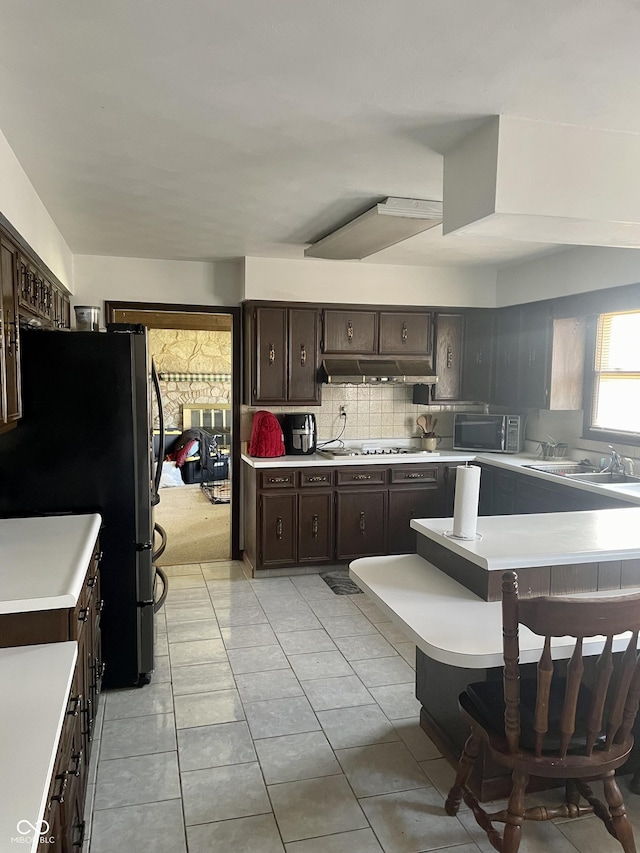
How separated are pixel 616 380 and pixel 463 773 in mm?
3188

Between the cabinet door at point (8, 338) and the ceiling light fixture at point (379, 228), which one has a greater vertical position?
the ceiling light fixture at point (379, 228)

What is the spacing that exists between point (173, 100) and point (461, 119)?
1.00 meters

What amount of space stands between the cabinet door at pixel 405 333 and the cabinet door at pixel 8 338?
3.27 meters

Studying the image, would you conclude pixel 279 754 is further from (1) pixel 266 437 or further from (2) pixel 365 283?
(2) pixel 365 283

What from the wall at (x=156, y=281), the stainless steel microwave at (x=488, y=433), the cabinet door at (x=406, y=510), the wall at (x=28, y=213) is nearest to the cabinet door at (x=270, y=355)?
the wall at (x=156, y=281)

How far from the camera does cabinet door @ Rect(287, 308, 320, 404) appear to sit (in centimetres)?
515

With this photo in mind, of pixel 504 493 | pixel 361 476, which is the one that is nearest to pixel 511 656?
pixel 504 493

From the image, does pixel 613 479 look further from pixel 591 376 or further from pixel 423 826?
pixel 423 826

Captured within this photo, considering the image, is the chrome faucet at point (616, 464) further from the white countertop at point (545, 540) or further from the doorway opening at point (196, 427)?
the doorway opening at point (196, 427)

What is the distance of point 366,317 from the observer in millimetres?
5332

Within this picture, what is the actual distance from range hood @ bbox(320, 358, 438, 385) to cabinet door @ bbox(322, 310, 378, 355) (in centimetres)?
10

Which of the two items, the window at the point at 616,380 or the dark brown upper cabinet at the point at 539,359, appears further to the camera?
the dark brown upper cabinet at the point at 539,359

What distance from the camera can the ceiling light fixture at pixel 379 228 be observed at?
3.35 meters

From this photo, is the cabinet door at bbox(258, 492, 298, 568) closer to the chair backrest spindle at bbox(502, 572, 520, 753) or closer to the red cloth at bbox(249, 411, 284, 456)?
the red cloth at bbox(249, 411, 284, 456)
